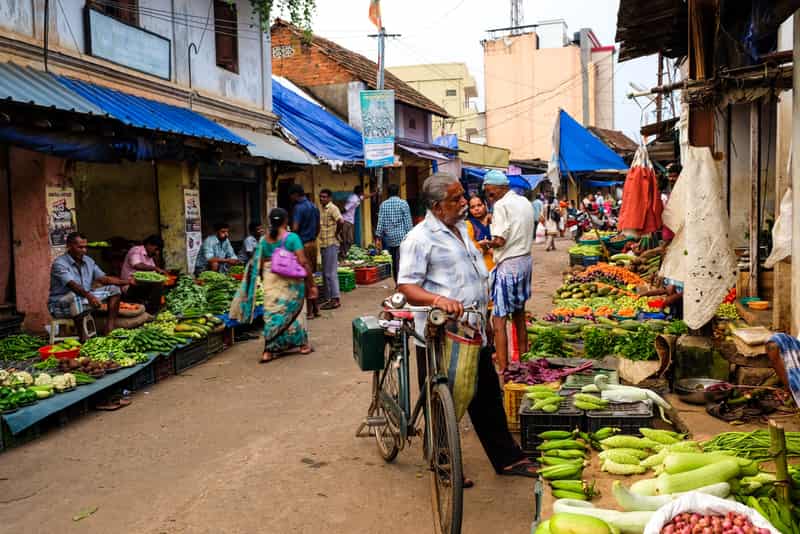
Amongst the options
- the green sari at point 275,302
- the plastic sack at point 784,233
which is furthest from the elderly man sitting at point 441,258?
the green sari at point 275,302

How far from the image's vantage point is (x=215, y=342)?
9742mm

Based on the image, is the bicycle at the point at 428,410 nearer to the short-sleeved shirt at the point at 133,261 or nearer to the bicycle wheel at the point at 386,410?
the bicycle wheel at the point at 386,410

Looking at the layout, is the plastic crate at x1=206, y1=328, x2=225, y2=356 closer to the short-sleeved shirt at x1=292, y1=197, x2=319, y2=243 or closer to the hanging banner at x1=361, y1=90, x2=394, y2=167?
the short-sleeved shirt at x1=292, y1=197, x2=319, y2=243

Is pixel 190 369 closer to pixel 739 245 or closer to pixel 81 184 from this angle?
pixel 81 184

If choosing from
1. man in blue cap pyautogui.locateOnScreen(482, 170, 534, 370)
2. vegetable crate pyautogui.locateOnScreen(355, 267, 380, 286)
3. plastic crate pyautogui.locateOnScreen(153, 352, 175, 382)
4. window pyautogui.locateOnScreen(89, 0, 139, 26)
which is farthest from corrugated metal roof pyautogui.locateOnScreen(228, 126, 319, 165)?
man in blue cap pyautogui.locateOnScreen(482, 170, 534, 370)

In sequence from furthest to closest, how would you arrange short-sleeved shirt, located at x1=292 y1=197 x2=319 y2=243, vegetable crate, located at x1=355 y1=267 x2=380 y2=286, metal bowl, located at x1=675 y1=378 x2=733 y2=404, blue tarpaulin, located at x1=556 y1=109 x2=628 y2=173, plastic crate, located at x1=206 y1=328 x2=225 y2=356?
vegetable crate, located at x1=355 y1=267 x2=380 y2=286, blue tarpaulin, located at x1=556 y1=109 x2=628 y2=173, short-sleeved shirt, located at x1=292 y1=197 x2=319 y2=243, plastic crate, located at x1=206 y1=328 x2=225 y2=356, metal bowl, located at x1=675 y1=378 x2=733 y2=404

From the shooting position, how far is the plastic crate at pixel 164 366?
26.7 ft

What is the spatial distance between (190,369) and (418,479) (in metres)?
4.71

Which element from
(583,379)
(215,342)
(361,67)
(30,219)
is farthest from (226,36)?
(583,379)

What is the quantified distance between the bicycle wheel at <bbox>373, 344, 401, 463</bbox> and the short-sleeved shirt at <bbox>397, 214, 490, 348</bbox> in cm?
72

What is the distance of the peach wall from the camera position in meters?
8.79

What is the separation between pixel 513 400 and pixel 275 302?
4.13 meters

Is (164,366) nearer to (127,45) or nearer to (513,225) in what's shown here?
(513,225)

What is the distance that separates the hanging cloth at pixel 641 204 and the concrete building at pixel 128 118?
19.5ft
